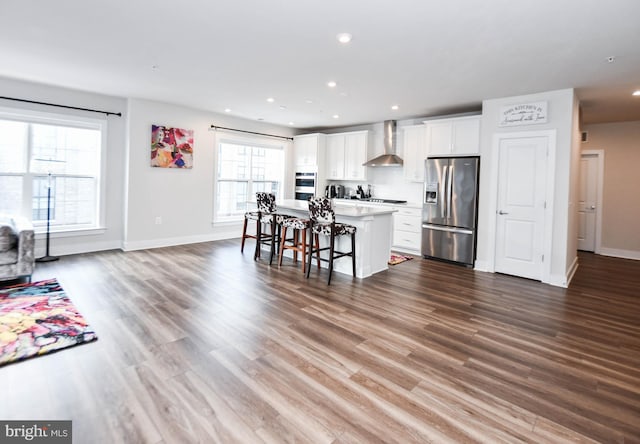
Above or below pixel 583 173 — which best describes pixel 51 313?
below

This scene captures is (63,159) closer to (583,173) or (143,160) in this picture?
(143,160)

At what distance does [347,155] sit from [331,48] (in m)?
4.41

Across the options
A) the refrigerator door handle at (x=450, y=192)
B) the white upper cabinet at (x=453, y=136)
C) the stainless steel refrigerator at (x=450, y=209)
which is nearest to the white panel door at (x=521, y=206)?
the stainless steel refrigerator at (x=450, y=209)

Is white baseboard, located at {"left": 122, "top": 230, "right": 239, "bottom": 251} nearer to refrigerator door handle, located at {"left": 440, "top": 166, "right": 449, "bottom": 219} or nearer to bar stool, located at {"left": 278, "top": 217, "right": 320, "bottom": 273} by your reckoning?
bar stool, located at {"left": 278, "top": 217, "right": 320, "bottom": 273}

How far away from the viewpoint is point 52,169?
5.22m

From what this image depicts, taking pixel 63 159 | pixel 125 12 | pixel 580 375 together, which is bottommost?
pixel 580 375

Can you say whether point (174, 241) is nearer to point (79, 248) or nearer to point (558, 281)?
point (79, 248)

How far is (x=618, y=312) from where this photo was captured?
360 cm

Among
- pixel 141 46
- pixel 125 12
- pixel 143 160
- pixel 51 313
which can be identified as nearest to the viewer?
pixel 125 12

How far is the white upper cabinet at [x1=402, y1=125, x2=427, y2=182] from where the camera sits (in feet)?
20.7

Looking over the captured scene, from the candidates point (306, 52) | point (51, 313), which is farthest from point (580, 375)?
point (51, 313)

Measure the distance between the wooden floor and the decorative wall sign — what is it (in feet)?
7.67

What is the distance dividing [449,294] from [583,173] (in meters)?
5.14

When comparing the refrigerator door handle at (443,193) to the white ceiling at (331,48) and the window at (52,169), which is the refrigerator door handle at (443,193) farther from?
the window at (52,169)
